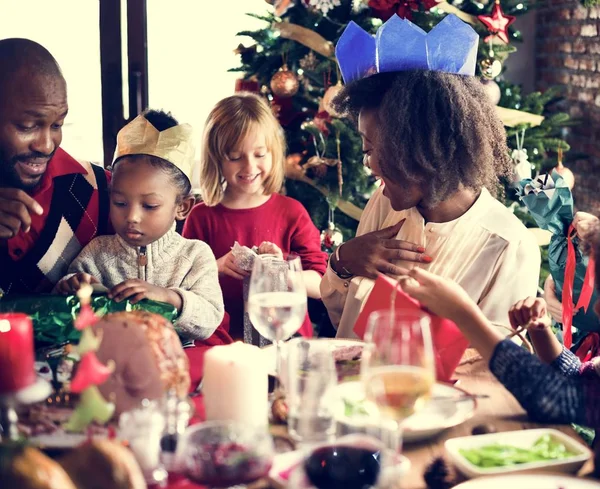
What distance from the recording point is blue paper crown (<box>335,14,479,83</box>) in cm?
198

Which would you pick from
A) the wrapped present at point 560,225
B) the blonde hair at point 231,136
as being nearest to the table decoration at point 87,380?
the blonde hair at point 231,136

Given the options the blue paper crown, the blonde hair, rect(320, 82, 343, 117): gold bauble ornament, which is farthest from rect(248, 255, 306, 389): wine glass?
rect(320, 82, 343, 117): gold bauble ornament

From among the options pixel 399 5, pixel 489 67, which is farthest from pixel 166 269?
pixel 489 67

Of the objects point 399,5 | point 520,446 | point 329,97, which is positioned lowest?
point 520,446

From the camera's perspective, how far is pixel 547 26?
439 cm

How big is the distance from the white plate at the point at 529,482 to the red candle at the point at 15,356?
612 mm

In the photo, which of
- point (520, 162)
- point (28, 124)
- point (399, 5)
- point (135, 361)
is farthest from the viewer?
point (520, 162)

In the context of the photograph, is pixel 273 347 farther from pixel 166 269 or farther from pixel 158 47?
pixel 158 47

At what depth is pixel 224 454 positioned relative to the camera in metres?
0.94

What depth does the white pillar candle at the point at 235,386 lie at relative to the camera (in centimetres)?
119

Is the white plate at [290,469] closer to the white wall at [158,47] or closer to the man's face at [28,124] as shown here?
the man's face at [28,124]

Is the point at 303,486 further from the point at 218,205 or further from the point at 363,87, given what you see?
the point at 218,205

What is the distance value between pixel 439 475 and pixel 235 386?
0.32m

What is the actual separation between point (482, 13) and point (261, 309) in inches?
96.4
